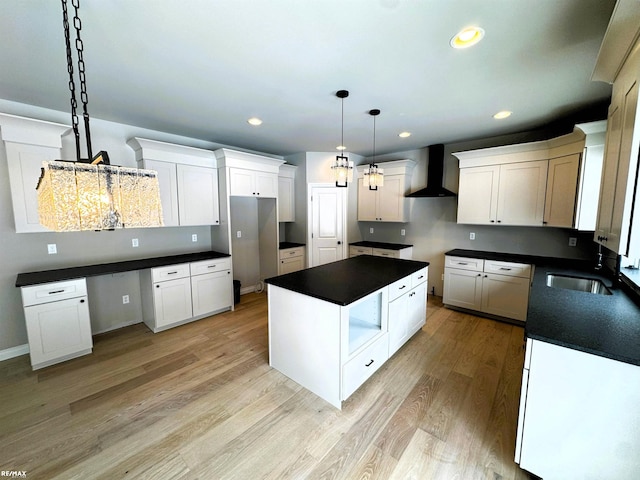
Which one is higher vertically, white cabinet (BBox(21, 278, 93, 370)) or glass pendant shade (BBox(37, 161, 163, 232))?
glass pendant shade (BBox(37, 161, 163, 232))

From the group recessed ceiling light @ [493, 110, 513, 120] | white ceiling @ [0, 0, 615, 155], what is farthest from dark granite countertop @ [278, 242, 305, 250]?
recessed ceiling light @ [493, 110, 513, 120]

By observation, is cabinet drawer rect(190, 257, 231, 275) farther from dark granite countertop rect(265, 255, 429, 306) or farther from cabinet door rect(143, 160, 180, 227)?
dark granite countertop rect(265, 255, 429, 306)

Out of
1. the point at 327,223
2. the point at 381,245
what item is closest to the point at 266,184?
the point at 327,223

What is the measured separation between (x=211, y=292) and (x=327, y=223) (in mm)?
2294

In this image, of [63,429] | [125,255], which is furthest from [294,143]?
[63,429]

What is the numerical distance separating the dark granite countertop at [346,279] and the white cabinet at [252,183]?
6.21 ft

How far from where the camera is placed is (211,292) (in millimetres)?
3686

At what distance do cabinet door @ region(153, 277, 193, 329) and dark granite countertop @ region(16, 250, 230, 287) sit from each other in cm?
28

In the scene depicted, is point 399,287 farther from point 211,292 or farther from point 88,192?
point 211,292

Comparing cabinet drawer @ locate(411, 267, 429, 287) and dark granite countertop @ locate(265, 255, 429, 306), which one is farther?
cabinet drawer @ locate(411, 267, 429, 287)

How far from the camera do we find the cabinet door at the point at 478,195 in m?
3.59

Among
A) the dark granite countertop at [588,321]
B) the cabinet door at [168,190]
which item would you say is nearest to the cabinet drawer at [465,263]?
the dark granite countertop at [588,321]

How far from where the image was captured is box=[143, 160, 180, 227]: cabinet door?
10.7ft

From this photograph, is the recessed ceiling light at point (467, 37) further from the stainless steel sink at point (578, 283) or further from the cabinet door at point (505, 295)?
the cabinet door at point (505, 295)
